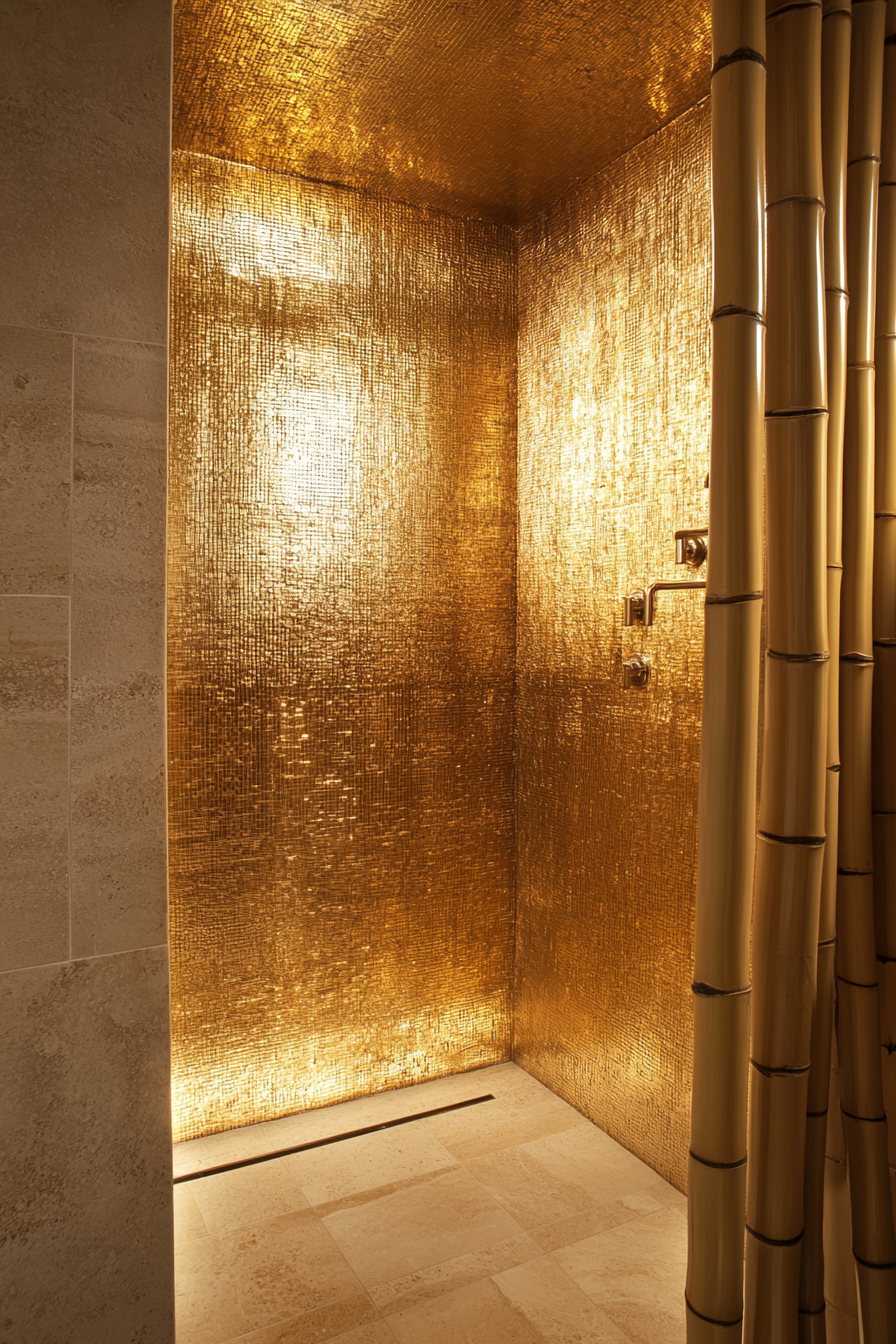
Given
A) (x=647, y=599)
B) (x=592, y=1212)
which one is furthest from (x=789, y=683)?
(x=592, y=1212)

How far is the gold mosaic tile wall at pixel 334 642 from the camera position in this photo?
2113 mm

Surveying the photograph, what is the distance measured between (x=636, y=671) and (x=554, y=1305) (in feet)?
4.13

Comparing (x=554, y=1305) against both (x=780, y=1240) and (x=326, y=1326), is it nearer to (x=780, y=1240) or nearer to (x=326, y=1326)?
(x=326, y=1326)

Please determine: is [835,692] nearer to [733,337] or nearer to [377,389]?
[733,337]

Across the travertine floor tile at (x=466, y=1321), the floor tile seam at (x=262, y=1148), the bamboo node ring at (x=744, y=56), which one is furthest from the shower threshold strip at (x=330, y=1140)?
the bamboo node ring at (x=744, y=56)

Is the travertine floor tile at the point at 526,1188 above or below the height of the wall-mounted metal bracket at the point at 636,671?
below

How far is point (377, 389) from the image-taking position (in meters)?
2.30

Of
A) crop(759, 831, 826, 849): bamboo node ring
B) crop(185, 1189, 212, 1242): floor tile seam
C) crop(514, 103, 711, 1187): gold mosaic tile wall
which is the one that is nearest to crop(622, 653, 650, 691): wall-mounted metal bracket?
crop(514, 103, 711, 1187): gold mosaic tile wall

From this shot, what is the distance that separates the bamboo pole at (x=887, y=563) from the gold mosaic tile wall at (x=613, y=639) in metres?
0.62

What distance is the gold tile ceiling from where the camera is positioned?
1.58 m

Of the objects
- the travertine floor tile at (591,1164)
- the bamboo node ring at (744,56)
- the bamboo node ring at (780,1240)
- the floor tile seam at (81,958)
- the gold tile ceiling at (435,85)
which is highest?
the gold tile ceiling at (435,85)

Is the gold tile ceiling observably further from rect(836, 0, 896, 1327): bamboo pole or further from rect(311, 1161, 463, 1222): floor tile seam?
rect(311, 1161, 463, 1222): floor tile seam

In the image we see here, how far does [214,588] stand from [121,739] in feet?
3.36

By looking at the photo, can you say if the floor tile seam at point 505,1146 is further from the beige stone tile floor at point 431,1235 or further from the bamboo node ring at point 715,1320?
the bamboo node ring at point 715,1320
